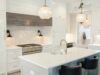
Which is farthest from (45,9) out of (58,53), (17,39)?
(17,39)

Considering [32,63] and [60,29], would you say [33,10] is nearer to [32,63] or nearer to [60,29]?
[60,29]

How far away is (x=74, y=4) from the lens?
7.00m

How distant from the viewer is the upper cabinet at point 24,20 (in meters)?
4.34

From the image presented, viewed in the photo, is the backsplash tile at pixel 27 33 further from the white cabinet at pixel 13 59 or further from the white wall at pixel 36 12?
the white cabinet at pixel 13 59

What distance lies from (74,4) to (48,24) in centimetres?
232

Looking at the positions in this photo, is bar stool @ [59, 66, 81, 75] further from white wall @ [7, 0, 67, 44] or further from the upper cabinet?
white wall @ [7, 0, 67, 44]

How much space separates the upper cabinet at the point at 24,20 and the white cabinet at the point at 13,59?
2.96 ft

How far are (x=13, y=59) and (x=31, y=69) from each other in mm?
2055

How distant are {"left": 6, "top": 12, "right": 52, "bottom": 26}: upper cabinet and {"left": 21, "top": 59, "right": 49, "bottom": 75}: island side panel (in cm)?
216

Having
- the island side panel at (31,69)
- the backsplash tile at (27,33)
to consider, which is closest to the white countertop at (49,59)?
the island side panel at (31,69)

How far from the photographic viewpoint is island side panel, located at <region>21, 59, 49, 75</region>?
2078mm

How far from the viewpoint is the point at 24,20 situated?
473 cm

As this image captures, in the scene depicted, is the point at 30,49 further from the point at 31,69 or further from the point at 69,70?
the point at 69,70

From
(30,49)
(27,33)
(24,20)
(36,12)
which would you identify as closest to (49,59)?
(30,49)
